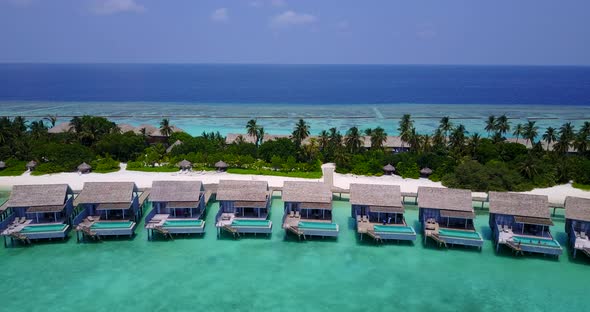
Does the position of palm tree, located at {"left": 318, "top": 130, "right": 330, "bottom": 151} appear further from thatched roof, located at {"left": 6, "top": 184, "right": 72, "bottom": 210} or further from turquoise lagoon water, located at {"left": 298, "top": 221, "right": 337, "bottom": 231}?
thatched roof, located at {"left": 6, "top": 184, "right": 72, "bottom": 210}

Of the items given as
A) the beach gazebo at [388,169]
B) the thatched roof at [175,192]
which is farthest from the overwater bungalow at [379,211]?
the beach gazebo at [388,169]

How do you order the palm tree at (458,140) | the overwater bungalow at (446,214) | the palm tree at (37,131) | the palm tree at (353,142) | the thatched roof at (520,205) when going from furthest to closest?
the palm tree at (37,131)
the palm tree at (353,142)
the palm tree at (458,140)
the overwater bungalow at (446,214)
the thatched roof at (520,205)

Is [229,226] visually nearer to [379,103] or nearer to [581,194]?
[581,194]

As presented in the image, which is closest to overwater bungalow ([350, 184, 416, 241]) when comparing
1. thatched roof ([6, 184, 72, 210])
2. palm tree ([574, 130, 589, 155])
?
thatched roof ([6, 184, 72, 210])

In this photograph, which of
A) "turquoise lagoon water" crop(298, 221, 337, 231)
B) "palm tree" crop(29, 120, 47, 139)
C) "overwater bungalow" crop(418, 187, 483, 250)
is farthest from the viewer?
"palm tree" crop(29, 120, 47, 139)

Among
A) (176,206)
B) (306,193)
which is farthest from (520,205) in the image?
(176,206)

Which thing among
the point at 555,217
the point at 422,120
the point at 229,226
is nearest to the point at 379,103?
the point at 422,120

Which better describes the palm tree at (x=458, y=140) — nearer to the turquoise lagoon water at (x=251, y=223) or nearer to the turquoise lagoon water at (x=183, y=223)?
the turquoise lagoon water at (x=251, y=223)
